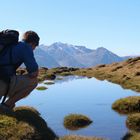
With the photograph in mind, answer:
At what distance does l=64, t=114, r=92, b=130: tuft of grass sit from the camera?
95.5 ft

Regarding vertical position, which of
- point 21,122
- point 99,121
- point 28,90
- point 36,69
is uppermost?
point 36,69

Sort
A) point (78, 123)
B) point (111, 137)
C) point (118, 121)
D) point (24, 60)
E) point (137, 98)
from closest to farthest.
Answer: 1. point (24, 60)
2. point (111, 137)
3. point (78, 123)
4. point (118, 121)
5. point (137, 98)

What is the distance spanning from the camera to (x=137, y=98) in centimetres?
3691

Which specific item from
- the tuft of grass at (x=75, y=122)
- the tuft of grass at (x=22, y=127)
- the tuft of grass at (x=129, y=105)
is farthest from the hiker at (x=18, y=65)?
the tuft of grass at (x=129, y=105)

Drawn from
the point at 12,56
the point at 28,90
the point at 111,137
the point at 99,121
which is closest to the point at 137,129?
the point at 111,137

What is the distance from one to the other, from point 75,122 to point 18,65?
459 inches

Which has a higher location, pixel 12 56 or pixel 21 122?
pixel 12 56

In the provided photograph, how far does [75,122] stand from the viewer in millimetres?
29797

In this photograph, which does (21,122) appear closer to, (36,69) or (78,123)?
(36,69)

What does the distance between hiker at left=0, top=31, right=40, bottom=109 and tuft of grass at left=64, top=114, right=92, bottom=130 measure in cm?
942

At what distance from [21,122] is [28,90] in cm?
165

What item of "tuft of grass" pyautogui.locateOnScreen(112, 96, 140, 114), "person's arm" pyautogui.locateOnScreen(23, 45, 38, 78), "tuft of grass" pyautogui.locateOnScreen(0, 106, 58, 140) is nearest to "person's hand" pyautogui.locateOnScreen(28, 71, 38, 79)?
"person's arm" pyautogui.locateOnScreen(23, 45, 38, 78)

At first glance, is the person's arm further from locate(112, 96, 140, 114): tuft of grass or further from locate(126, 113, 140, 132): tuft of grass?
locate(112, 96, 140, 114): tuft of grass

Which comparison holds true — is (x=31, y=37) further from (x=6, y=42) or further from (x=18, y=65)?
(x=18, y=65)
